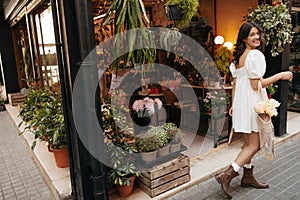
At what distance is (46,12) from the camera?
4273 millimetres

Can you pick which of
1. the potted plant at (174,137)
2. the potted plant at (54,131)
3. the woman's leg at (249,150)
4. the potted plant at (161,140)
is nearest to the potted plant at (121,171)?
the potted plant at (161,140)

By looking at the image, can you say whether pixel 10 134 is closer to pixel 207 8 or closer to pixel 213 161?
pixel 213 161

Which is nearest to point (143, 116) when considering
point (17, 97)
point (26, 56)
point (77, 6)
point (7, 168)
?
point (77, 6)

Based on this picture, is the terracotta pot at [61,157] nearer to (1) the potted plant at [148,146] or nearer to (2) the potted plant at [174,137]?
(1) the potted plant at [148,146]

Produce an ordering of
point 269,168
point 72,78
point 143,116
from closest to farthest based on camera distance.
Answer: point 72,78 < point 143,116 < point 269,168

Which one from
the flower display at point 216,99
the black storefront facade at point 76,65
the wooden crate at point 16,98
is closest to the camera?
the black storefront facade at point 76,65

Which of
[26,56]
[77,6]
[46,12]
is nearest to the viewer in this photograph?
[77,6]

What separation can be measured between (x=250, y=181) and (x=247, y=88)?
3.22ft

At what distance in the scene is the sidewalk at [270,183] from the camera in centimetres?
242

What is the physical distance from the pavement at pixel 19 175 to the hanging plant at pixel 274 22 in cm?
332


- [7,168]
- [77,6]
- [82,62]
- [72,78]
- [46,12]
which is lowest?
[7,168]

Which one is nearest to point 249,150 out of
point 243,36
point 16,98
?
point 243,36

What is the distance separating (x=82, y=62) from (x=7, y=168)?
2483mm

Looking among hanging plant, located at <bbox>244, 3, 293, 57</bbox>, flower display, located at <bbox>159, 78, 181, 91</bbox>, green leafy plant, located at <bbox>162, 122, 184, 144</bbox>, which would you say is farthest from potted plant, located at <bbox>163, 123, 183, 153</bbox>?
hanging plant, located at <bbox>244, 3, 293, 57</bbox>
